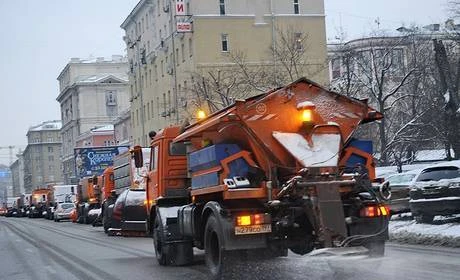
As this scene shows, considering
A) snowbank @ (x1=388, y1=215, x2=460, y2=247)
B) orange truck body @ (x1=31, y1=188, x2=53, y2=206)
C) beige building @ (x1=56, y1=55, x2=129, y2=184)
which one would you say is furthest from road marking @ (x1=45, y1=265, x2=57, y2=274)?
beige building @ (x1=56, y1=55, x2=129, y2=184)

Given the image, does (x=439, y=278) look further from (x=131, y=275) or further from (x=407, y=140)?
(x=407, y=140)

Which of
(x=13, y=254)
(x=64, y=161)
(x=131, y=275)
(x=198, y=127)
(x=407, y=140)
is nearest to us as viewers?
(x=198, y=127)

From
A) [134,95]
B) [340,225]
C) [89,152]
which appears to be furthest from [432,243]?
[134,95]

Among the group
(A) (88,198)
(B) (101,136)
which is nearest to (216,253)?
(A) (88,198)

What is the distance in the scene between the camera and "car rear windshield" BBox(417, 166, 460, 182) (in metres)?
17.3

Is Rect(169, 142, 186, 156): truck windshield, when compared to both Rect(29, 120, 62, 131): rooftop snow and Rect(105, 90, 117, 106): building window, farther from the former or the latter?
Rect(29, 120, 62, 131): rooftop snow

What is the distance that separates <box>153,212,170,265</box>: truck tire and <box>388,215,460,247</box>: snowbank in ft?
19.9

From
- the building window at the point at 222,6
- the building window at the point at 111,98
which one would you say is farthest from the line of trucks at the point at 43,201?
the building window at the point at 111,98

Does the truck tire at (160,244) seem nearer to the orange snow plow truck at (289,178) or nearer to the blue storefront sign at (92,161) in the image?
the orange snow plow truck at (289,178)

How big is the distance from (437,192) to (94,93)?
103562 millimetres

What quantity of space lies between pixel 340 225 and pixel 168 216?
481 centimetres

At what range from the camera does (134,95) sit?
8162 cm

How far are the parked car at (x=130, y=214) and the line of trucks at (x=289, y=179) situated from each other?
27.1 ft

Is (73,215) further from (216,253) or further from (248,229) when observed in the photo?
(248,229)
